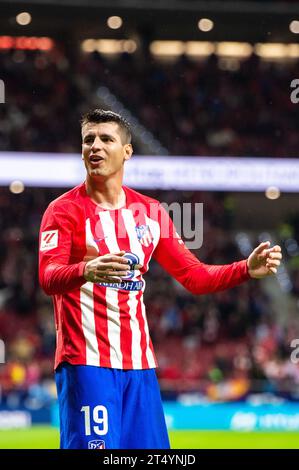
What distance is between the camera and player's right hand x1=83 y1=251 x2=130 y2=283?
3.92m

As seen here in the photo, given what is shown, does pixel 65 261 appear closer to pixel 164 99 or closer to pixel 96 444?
pixel 96 444

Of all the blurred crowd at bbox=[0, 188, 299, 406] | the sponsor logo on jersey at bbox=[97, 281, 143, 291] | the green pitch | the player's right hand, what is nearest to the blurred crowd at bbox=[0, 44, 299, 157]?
the blurred crowd at bbox=[0, 188, 299, 406]

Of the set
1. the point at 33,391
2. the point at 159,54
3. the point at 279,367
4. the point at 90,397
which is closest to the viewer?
the point at 90,397

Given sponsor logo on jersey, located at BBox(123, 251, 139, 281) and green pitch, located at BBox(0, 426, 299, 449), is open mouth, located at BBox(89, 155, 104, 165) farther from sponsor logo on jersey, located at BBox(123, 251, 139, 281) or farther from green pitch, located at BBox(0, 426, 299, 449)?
green pitch, located at BBox(0, 426, 299, 449)

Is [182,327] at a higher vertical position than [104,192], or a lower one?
higher

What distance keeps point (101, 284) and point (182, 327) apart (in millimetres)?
12387

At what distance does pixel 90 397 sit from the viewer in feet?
14.2

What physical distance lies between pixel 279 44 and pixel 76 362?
18802 mm

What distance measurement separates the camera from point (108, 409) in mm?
4316

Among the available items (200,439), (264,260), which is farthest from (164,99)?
(264,260)

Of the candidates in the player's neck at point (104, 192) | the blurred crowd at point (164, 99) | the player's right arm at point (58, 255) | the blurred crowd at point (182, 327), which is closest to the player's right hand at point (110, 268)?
the player's right arm at point (58, 255)

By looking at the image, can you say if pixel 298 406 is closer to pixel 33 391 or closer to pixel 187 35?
pixel 33 391

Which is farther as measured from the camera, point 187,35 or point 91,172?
point 187,35
